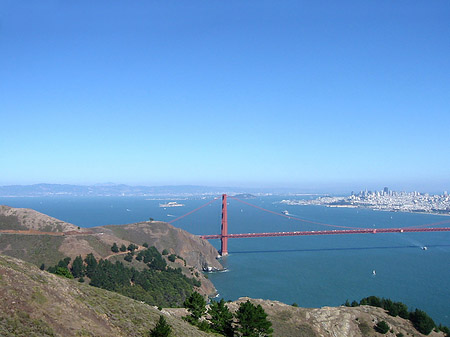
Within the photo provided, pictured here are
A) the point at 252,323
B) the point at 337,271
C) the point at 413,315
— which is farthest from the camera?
the point at 337,271

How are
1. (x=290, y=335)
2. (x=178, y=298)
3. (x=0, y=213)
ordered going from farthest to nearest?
(x=0, y=213)
(x=178, y=298)
(x=290, y=335)

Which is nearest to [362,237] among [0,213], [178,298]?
[178,298]

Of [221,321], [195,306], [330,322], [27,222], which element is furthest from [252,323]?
[27,222]

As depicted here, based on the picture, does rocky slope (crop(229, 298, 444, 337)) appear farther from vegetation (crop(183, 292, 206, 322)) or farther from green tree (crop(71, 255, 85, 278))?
green tree (crop(71, 255, 85, 278))

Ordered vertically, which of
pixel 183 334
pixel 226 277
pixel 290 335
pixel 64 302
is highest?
pixel 64 302

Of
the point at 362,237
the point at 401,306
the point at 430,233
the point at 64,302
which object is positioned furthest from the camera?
the point at 430,233

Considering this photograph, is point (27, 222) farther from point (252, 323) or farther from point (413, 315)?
point (413, 315)

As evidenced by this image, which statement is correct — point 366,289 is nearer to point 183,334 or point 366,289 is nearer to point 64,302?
point 183,334
